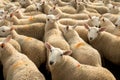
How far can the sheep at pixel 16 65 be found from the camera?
5.36 meters

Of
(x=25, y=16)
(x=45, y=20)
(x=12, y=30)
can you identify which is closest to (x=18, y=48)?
(x=12, y=30)

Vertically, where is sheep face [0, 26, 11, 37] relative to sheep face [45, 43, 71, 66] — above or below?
below

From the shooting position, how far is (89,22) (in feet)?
28.5

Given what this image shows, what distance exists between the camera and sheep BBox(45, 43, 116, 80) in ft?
17.7

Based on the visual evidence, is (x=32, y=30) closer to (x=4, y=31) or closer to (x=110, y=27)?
(x=4, y=31)

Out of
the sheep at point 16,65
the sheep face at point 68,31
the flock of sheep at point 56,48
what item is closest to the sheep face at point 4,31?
the flock of sheep at point 56,48

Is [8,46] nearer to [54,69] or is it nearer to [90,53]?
[54,69]

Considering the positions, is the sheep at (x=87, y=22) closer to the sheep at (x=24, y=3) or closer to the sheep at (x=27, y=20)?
the sheep at (x=27, y=20)

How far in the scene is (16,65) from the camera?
5.81m

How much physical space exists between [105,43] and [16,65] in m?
2.71

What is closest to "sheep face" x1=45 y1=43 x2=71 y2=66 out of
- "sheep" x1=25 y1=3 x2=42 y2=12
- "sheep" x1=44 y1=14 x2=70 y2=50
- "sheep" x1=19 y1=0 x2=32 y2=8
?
"sheep" x1=44 y1=14 x2=70 y2=50

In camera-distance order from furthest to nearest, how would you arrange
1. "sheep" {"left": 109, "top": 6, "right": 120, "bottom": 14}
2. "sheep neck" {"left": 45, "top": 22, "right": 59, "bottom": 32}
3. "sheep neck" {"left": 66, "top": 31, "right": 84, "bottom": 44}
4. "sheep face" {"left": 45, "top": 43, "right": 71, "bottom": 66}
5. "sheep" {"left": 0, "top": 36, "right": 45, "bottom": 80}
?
1. "sheep" {"left": 109, "top": 6, "right": 120, "bottom": 14}
2. "sheep neck" {"left": 45, "top": 22, "right": 59, "bottom": 32}
3. "sheep neck" {"left": 66, "top": 31, "right": 84, "bottom": 44}
4. "sheep face" {"left": 45, "top": 43, "right": 71, "bottom": 66}
5. "sheep" {"left": 0, "top": 36, "right": 45, "bottom": 80}

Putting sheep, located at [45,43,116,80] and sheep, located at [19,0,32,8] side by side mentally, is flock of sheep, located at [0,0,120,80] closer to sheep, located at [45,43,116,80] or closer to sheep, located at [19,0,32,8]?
sheep, located at [45,43,116,80]

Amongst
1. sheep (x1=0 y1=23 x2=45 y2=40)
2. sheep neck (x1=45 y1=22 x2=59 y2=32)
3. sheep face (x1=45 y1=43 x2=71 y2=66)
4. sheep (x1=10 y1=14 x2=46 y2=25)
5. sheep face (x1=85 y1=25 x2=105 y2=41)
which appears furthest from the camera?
sheep (x1=10 y1=14 x2=46 y2=25)
